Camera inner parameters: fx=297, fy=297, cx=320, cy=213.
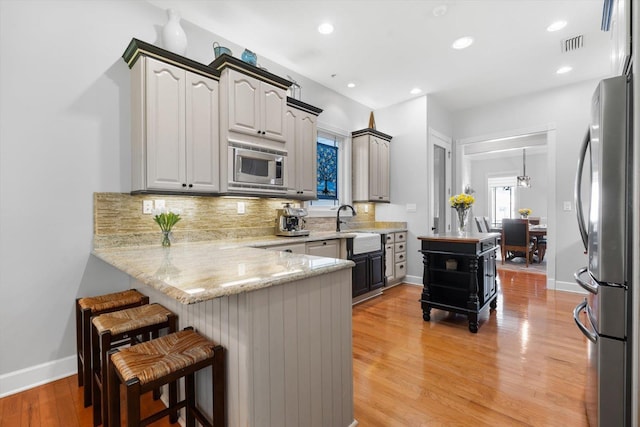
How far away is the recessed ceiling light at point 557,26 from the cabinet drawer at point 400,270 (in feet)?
11.0

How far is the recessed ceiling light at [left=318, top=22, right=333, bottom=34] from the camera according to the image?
3004mm

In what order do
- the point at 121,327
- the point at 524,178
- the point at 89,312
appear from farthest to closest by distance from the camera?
the point at 524,178 → the point at 89,312 → the point at 121,327

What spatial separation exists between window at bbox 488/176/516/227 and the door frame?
205 inches

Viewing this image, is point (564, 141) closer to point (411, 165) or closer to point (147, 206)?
point (411, 165)

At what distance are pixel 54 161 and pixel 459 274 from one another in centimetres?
364

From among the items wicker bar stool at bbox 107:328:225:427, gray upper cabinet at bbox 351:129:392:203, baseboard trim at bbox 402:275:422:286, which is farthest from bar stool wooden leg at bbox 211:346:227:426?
baseboard trim at bbox 402:275:422:286

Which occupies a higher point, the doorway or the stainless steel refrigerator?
the doorway

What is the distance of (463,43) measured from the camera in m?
3.33

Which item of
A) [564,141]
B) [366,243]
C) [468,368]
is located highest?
[564,141]

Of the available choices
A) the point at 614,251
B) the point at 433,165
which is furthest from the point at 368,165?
the point at 614,251

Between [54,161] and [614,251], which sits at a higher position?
[54,161]

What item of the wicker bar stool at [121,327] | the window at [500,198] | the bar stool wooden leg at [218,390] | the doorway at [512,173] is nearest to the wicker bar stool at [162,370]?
the bar stool wooden leg at [218,390]

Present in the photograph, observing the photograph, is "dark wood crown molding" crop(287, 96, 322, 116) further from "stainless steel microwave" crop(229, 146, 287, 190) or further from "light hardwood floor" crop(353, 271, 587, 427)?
"light hardwood floor" crop(353, 271, 587, 427)

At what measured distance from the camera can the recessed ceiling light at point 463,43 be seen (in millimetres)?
3242
